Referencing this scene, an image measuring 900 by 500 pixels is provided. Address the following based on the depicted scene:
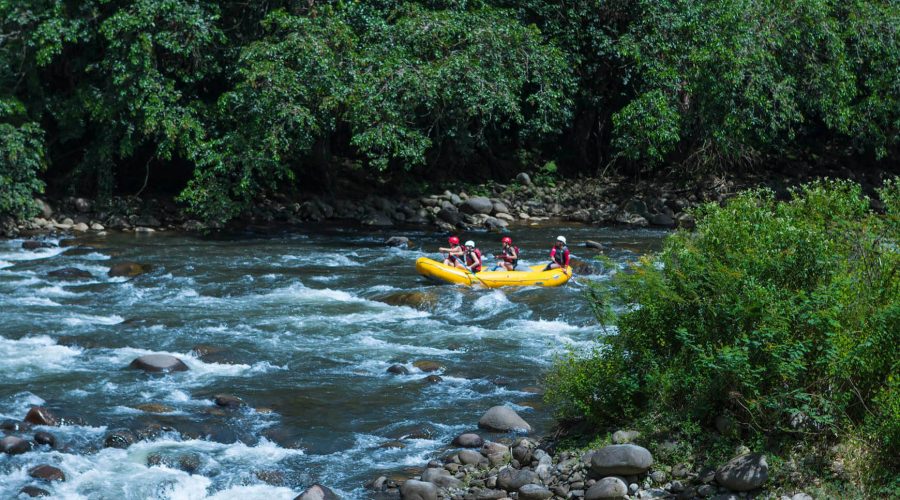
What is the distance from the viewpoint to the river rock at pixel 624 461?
713cm

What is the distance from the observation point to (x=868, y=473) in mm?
6484

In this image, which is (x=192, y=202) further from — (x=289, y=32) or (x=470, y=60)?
(x=470, y=60)

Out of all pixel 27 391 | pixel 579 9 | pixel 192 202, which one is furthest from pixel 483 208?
pixel 27 391

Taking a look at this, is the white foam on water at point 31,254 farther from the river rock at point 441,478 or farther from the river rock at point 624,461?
the river rock at point 624,461

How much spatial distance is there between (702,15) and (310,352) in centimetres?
1330

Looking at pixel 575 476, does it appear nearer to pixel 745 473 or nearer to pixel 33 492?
pixel 745 473

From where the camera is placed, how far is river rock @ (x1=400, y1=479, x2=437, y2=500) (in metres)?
7.63

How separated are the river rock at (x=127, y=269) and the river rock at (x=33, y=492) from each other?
8.83 metres

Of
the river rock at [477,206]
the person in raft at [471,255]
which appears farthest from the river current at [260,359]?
the river rock at [477,206]

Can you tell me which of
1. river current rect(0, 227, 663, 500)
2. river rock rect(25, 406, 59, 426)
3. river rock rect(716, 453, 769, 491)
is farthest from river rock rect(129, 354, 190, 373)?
river rock rect(716, 453, 769, 491)

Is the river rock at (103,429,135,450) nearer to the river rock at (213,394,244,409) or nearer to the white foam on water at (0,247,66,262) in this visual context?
the river rock at (213,394,244,409)

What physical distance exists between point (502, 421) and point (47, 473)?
3.83m

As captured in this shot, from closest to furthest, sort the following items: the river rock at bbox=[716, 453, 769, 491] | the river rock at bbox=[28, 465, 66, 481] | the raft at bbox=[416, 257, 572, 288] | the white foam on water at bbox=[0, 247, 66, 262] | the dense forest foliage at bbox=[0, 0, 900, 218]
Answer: the river rock at bbox=[716, 453, 769, 491] < the river rock at bbox=[28, 465, 66, 481] < the raft at bbox=[416, 257, 572, 288] < the white foam on water at bbox=[0, 247, 66, 262] < the dense forest foliage at bbox=[0, 0, 900, 218]

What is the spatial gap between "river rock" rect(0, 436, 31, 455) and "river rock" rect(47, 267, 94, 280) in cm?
793
